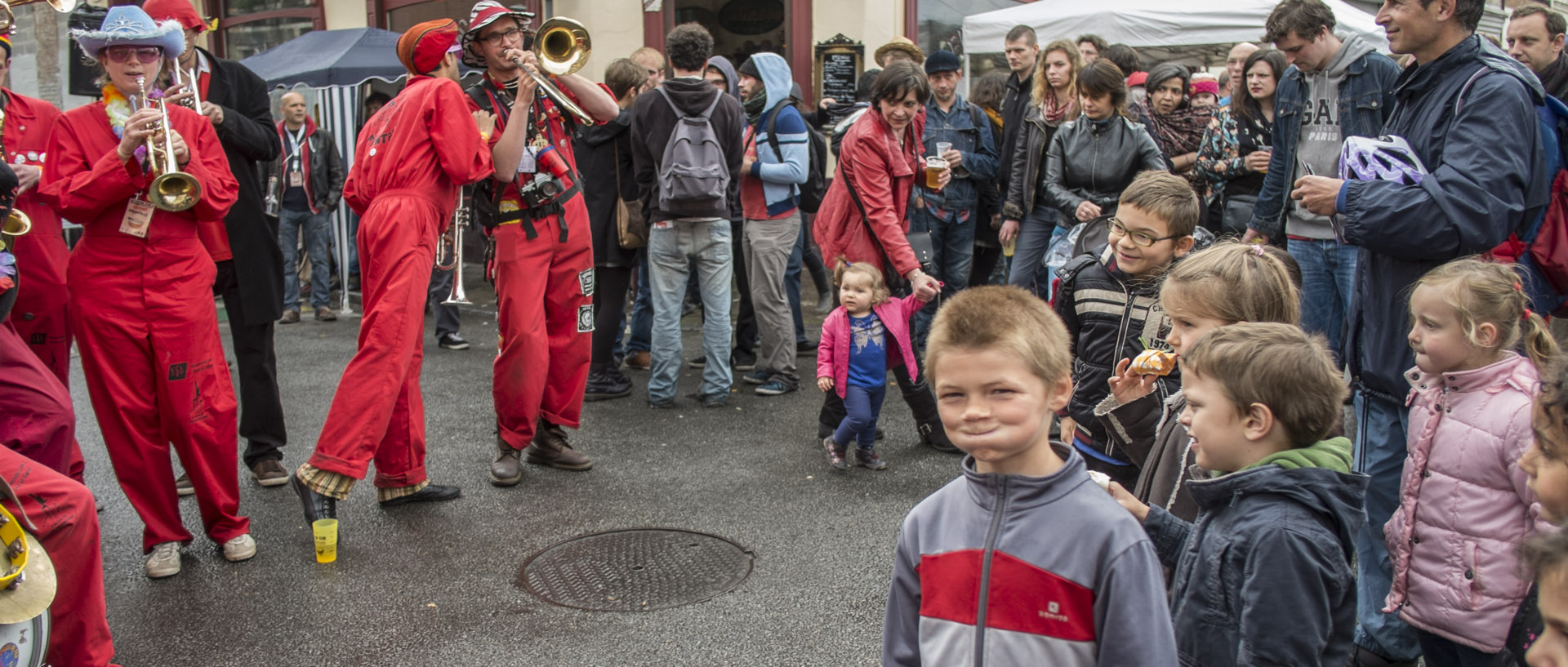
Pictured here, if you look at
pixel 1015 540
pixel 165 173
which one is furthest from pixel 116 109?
pixel 1015 540

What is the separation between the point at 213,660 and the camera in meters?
3.39

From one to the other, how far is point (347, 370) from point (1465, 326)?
362cm

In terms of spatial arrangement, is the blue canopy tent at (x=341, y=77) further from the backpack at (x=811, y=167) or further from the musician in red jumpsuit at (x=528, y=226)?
the musician in red jumpsuit at (x=528, y=226)

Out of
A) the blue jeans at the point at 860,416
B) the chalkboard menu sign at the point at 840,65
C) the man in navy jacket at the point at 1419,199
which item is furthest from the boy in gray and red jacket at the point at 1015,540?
the chalkboard menu sign at the point at 840,65

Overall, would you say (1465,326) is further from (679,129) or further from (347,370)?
(679,129)

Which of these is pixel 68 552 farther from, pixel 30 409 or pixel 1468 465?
pixel 1468 465

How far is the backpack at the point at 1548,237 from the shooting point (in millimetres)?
3117

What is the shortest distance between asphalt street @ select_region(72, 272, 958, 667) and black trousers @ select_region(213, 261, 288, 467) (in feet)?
0.69

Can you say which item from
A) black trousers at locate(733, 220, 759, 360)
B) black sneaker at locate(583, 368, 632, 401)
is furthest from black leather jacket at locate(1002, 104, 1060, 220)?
black sneaker at locate(583, 368, 632, 401)

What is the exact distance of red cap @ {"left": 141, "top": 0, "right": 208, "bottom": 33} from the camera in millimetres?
4637

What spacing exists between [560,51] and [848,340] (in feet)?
5.94

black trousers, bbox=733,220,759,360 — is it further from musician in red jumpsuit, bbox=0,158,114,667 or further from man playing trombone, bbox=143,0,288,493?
musician in red jumpsuit, bbox=0,158,114,667

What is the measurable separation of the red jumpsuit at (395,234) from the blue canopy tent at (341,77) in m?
6.13

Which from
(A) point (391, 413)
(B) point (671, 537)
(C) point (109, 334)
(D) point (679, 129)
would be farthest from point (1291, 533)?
(D) point (679, 129)
